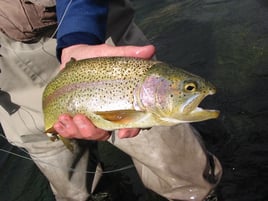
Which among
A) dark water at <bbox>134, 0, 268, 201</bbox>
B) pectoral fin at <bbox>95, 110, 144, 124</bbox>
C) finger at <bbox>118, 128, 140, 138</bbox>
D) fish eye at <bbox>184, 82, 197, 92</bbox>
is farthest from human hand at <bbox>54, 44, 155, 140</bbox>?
dark water at <bbox>134, 0, 268, 201</bbox>

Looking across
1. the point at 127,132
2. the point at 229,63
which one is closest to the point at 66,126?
the point at 127,132

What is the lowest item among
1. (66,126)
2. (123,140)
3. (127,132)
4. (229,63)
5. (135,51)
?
(229,63)

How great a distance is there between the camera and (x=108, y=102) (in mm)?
2232

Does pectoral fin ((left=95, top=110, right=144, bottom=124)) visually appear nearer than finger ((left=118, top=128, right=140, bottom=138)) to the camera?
Yes

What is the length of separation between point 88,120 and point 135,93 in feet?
1.09

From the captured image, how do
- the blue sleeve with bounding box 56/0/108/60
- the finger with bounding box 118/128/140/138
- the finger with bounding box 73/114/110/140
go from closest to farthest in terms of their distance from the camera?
the finger with bounding box 73/114/110/140 → the finger with bounding box 118/128/140/138 → the blue sleeve with bounding box 56/0/108/60

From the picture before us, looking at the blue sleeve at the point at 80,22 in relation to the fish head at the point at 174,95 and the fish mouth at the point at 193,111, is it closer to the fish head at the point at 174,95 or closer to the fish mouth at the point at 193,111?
the fish head at the point at 174,95

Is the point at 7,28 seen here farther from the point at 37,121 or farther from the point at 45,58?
the point at 37,121

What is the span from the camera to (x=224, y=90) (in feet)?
16.9

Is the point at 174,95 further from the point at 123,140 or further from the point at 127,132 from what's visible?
the point at 123,140

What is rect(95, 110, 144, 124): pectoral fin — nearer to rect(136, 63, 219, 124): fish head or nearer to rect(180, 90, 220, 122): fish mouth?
rect(136, 63, 219, 124): fish head

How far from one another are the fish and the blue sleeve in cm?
29

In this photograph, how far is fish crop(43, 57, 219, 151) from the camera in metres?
2.13

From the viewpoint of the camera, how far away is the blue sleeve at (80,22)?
8.54 feet
